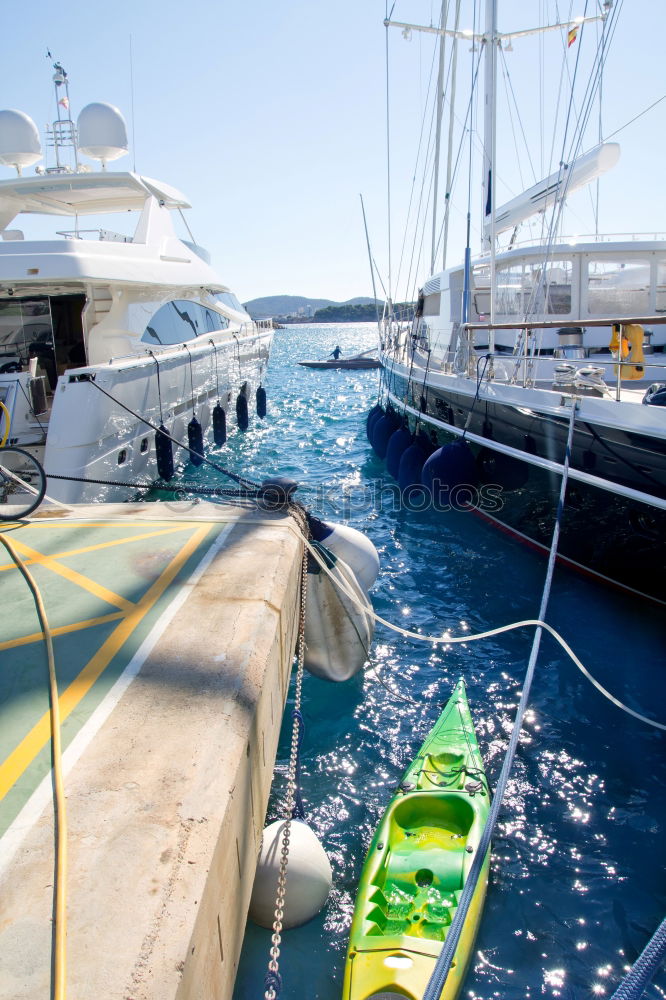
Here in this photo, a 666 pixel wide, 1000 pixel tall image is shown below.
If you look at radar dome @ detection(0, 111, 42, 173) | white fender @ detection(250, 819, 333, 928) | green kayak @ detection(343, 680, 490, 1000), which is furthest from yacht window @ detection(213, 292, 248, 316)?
white fender @ detection(250, 819, 333, 928)

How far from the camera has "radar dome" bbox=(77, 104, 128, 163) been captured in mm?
13867

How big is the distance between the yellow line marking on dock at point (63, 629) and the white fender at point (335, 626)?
6.19 feet

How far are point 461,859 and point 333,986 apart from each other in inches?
33.3

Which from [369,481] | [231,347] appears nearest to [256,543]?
[369,481]

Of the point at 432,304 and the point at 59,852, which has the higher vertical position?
the point at 432,304

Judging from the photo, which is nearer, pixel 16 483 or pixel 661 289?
pixel 16 483

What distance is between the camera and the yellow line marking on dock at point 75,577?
3.34 m

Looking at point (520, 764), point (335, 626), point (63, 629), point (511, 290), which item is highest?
point (511, 290)

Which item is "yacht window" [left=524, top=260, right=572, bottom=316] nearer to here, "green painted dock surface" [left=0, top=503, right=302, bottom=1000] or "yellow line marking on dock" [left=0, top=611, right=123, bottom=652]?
"green painted dock surface" [left=0, top=503, right=302, bottom=1000]

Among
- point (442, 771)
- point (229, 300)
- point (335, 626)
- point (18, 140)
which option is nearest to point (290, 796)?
point (442, 771)

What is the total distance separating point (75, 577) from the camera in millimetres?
3650

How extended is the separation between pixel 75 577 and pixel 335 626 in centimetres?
209

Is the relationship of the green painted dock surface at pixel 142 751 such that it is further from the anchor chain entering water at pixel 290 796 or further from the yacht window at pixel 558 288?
the yacht window at pixel 558 288

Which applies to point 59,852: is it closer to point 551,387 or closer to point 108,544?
point 108,544
